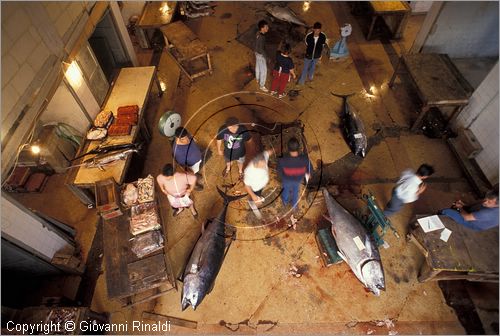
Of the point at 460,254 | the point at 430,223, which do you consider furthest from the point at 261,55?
the point at 460,254

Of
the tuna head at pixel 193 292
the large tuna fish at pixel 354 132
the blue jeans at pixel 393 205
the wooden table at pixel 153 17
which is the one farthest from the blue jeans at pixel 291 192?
the wooden table at pixel 153 17

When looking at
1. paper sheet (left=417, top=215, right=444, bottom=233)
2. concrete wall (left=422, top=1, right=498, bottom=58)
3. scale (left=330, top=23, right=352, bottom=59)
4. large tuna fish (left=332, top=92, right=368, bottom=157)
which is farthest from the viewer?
scale (left=330, top=23, right=352, bottom=59)

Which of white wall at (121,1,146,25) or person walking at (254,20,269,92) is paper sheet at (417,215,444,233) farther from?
white wall at (121,1,146,25)

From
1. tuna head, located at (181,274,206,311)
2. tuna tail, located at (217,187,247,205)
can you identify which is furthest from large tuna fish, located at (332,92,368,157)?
tuna head, located at (181,274,206,311)

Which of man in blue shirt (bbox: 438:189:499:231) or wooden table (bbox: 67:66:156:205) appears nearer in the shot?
man in blue shirt (bbox: 438:189:499:231)

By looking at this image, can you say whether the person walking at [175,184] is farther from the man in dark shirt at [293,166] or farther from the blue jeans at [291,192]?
the blue jeans at [291,192]

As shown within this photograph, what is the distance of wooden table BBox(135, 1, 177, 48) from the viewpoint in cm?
1211

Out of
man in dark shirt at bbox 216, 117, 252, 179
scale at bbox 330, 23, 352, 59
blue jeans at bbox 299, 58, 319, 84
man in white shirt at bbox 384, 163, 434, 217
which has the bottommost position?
man in dark shirt at bbox 216, 117, 252, 179

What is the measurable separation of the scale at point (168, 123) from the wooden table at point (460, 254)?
6.64 m

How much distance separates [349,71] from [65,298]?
1164 centimetres

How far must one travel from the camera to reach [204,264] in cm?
682

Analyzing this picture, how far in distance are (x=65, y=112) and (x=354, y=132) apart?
8247 millimetres

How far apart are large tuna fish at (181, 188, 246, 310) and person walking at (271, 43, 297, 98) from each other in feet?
17.9

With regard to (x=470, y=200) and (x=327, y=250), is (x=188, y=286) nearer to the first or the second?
(x=327, y=250)
